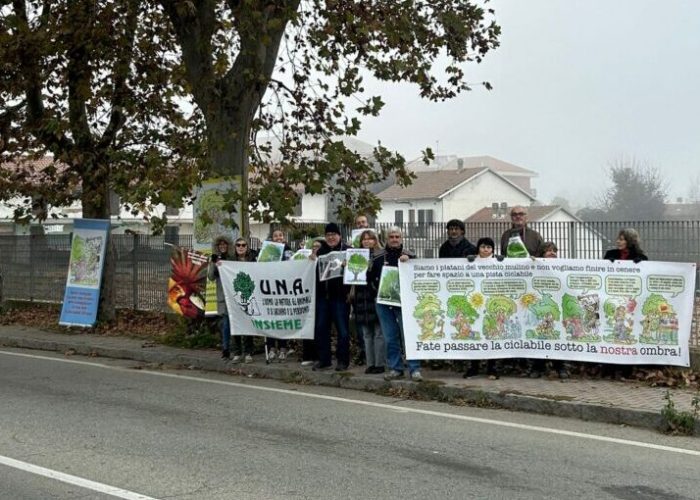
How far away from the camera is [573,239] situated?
11.5m

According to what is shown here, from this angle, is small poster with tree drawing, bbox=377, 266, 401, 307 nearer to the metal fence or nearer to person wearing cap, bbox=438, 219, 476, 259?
person wearing cap, bbox=438, 219, 476, 259

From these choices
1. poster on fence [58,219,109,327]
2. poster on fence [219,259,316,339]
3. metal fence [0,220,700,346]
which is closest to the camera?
Answer: metal fence [0,220,700,346]

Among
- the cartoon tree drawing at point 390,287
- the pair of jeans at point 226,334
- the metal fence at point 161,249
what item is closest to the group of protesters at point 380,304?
the cartoon tree drawing at point 390,287

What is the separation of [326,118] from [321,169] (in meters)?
2.84

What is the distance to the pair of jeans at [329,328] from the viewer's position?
1101 cm

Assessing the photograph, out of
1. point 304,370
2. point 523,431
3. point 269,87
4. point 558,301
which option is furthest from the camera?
point 269,87

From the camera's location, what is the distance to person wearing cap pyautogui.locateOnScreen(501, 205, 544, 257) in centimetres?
1052

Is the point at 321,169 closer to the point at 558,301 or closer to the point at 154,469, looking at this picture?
the point at 558,301

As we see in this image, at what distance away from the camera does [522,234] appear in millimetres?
10656

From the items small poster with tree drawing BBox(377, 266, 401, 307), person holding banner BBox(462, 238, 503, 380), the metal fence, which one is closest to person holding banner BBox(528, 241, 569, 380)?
person holding banner BBox(462, 238, 503, 380)

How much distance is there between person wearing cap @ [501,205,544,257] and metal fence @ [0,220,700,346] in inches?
27.4

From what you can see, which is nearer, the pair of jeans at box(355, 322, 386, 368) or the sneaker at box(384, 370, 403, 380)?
the sneaker at box(384, 370, 403, 380)

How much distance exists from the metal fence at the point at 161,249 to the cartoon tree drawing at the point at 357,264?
2101 mm

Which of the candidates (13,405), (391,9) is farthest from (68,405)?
(391,9)
